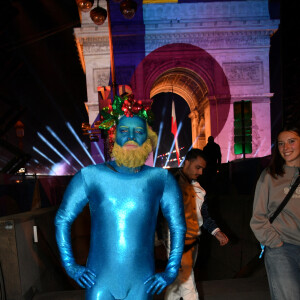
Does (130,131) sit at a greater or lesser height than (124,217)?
greater

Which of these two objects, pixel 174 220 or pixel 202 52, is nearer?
pixel 174 220

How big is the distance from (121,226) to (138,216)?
126 millimetres

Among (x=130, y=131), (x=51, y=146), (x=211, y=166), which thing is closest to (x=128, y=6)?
(x=211, y=166)

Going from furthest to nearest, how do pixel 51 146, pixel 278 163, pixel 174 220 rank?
pixel 51 146
pixel 278 163
pixel 174 220

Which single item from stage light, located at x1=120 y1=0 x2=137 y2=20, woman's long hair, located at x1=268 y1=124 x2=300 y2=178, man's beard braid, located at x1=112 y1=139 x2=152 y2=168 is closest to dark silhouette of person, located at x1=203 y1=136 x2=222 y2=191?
stage light, located at x1=120 y1=0 x2=137 y2=20

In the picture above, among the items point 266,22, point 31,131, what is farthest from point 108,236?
point 31,131

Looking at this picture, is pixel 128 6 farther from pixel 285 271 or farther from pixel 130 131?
pixel 285 271

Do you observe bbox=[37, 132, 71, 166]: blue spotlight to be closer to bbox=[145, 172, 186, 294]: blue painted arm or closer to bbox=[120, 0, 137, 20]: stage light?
bbox=[120, 0, 137, 20]: stage light

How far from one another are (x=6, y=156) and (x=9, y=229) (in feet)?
86.2

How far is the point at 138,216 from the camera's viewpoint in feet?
6.72

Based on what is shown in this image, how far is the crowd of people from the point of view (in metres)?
1.96

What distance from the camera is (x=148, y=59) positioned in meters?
17.9

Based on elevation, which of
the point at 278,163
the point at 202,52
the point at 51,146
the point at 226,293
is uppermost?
the point at 202,52

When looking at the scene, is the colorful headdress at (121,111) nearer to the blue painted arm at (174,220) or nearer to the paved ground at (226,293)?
the blue painted arm at (174,220)
